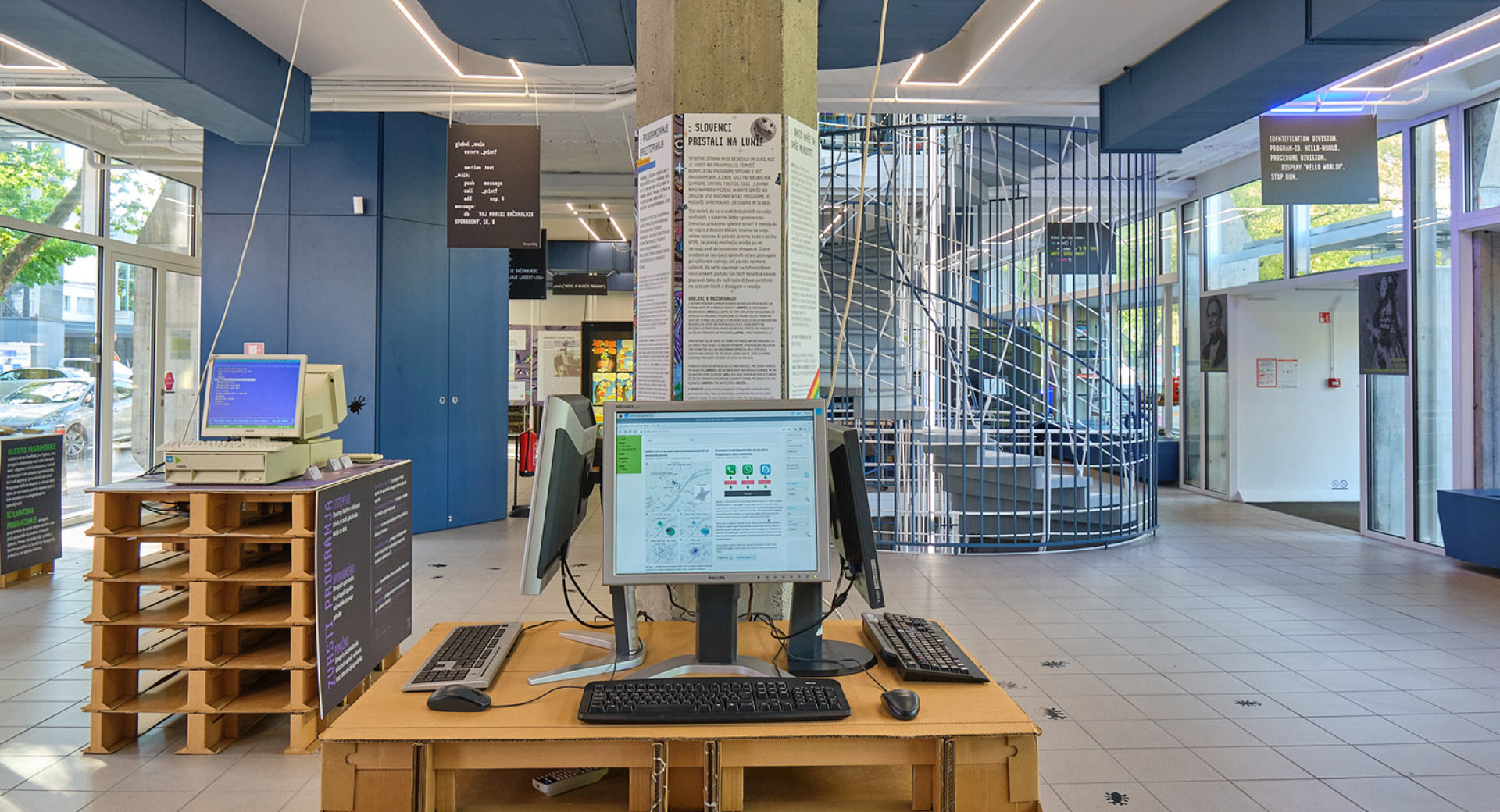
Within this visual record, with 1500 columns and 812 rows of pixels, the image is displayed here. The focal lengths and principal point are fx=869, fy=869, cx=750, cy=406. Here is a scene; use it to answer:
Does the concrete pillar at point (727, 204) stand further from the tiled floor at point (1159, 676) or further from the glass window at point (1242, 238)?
the glass window at point (1242, 238)

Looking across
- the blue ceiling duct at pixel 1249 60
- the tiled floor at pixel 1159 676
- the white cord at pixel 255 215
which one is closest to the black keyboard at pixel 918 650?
the tiled floor at pixel 1159 676

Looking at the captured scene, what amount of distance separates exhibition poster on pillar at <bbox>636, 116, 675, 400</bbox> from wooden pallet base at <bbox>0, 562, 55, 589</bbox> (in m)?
5.83

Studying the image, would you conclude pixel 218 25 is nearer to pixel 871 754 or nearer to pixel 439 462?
pixel 439 462

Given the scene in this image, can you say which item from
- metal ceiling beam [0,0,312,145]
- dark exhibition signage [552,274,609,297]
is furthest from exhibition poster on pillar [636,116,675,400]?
dark exhibition signage [552,274,609,297]

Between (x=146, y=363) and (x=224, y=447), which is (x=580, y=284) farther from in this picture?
(x=224, y=447)

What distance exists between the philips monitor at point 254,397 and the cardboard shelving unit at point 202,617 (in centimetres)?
31

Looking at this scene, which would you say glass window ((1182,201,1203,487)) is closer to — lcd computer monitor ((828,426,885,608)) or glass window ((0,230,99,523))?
lcd computer monitor ((828,426,885,608))

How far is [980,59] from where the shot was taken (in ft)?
20.2

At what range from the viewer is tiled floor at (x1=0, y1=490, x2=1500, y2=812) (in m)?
3.06

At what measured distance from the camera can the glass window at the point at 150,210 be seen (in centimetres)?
882

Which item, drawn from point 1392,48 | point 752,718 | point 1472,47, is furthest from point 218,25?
point 1472,47

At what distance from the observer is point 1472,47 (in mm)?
5844

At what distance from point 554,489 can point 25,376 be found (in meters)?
8.36

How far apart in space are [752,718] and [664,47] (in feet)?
6.03
